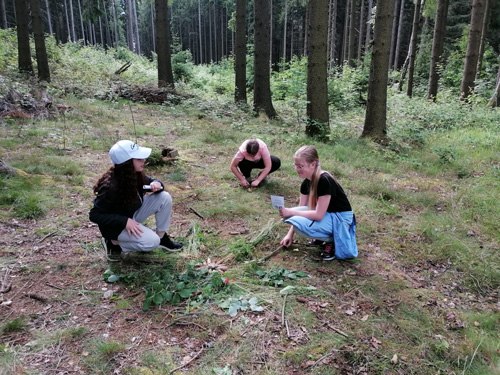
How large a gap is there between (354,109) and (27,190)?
11.8m

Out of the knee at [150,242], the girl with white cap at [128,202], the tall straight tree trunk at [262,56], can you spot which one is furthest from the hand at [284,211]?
the tall straight tree trunk at [262,56]

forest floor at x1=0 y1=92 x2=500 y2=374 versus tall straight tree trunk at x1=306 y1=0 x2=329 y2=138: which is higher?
tall straight tree trunk at x1=306 y1=0 x2=329 y2=138

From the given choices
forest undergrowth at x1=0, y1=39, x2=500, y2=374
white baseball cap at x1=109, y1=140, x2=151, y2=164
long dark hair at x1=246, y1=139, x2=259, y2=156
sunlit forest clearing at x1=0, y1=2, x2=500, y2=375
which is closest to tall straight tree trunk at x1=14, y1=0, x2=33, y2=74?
sunlit forest clearing at x1=0, y1=2, x2=500, y2=375

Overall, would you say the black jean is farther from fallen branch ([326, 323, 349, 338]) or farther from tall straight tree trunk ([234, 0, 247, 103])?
tall straight tree trunk ([234, 0, 247, 103])

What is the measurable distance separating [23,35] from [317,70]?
1035cm

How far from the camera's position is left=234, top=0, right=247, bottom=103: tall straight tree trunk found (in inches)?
506

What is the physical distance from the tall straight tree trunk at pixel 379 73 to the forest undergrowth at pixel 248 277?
3.67 ft

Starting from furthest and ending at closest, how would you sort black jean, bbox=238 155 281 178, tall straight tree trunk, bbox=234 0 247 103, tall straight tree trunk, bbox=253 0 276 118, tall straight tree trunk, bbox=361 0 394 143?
1. tall straight tree trunk, bbox=234 0 247 103
2. tall straight tree trunk, bbox=253 0 276 118
3. tall straight tree trunk, bbox=361 0 394 143
4. black jean, bbox=238 155 281 178

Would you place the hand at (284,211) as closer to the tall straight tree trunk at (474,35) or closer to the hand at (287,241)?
the hand at (287,241)

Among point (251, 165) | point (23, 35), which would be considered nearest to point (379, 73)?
point (251, 165)

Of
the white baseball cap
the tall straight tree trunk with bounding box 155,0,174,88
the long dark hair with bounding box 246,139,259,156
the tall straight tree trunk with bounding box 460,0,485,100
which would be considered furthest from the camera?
the tall straight tree trunk with bounding box 155,0,174,88

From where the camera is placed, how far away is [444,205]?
5898mm

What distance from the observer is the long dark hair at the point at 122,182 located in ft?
11.7

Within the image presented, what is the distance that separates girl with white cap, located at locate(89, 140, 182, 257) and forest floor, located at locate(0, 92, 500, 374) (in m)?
0.31
